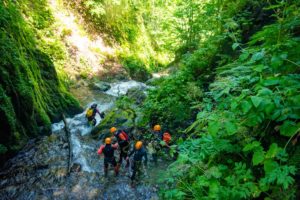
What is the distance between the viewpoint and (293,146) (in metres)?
2.47

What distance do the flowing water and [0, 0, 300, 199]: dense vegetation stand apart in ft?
2.32

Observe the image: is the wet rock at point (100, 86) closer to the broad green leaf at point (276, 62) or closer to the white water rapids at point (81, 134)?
the white water rapids at point (81, 134)

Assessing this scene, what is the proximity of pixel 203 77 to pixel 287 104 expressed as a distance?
7.17 meters

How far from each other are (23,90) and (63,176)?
3.84m

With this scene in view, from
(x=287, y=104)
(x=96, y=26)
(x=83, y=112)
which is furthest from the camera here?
(x=96, y=26)

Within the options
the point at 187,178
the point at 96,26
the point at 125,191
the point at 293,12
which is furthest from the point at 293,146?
the point at 96,26

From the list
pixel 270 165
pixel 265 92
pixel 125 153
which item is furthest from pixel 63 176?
pixel 265 92

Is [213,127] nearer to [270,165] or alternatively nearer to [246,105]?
[246,105]

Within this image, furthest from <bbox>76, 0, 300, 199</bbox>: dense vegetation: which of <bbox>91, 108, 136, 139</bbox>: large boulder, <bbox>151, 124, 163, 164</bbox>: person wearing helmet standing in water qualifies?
<bbox>91, 108, 136, 139</bbox>: large boulder

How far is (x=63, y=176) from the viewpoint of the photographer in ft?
27.5

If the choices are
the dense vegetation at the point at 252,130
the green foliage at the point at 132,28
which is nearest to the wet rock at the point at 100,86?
the green foliage at the point at 132,28

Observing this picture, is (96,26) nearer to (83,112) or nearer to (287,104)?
(83,112)

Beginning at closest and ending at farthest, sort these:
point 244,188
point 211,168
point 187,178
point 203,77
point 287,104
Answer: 1. point 287,104
2. point 244,188
3. point 211,168
4. point 187,178
5. point 203,77

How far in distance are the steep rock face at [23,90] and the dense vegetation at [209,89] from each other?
44 millimetres
